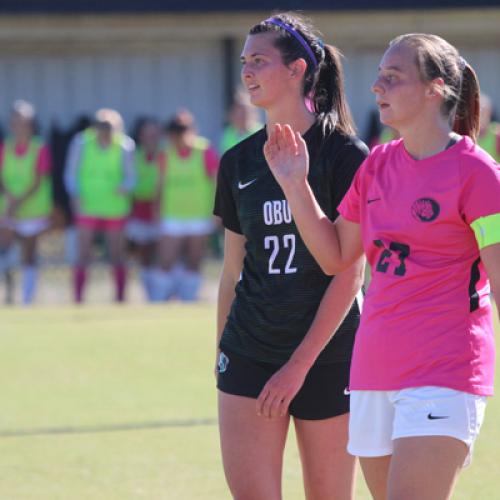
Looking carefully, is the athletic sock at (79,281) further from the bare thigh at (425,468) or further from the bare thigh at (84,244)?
the bare thigh at (425,468)

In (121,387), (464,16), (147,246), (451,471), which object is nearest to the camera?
(451,471)

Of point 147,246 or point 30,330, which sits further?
point 147,246

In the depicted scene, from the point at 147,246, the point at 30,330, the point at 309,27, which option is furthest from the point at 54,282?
the point at 309,27

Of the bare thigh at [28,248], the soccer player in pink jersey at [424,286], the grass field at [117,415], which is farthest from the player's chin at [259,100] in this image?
the bare thigh at [28,248]

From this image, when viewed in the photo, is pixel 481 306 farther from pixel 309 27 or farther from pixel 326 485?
pixel 309 27

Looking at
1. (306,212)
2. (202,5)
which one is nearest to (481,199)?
(306,212)

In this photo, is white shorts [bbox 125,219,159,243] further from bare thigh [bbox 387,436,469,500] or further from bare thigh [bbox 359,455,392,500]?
bare thigh [bbox 387,436,469,500]

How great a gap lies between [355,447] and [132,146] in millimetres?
10797

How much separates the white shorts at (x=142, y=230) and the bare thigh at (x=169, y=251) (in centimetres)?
59

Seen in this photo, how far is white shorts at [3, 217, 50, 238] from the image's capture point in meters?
14.8

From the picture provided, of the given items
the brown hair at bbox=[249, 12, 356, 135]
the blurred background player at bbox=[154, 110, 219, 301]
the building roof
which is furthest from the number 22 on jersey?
the building roof

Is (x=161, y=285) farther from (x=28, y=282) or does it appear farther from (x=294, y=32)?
(x=294, y=32)

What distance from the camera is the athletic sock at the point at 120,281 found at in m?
14.4

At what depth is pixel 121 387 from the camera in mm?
8641
